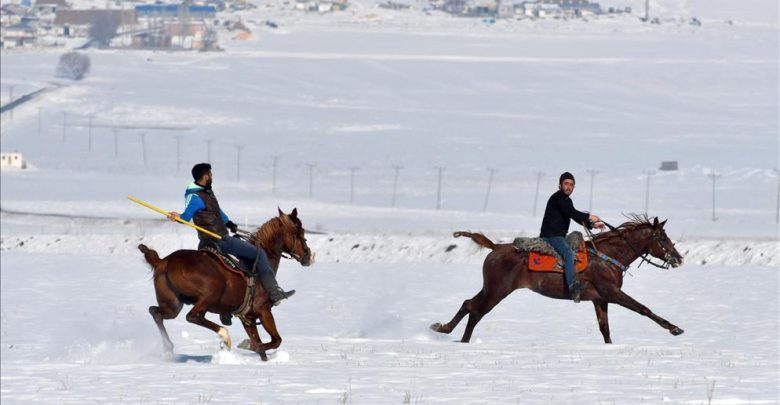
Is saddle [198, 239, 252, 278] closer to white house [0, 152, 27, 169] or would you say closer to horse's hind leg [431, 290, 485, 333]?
horse's hind leg [431, 290, 485, 333]

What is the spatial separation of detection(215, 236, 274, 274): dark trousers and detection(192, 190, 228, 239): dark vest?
0.12 m

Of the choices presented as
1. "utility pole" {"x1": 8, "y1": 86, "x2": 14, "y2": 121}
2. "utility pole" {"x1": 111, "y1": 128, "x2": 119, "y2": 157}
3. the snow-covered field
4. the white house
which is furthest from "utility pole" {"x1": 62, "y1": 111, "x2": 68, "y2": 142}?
the white house

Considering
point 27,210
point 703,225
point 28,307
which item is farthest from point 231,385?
point 27,210

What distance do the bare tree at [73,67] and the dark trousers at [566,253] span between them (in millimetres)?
162838

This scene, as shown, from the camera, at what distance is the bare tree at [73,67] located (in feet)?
593

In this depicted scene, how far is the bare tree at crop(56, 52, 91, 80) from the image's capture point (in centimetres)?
18062

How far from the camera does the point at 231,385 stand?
561 inches

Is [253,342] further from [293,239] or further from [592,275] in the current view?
[592,275]

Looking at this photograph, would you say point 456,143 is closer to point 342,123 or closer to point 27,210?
point 342,123

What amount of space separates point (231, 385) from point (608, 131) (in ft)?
383

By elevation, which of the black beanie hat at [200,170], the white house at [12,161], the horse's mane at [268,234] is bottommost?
the white house at [12,161]

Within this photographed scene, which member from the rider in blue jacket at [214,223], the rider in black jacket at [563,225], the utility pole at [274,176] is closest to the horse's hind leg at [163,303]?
the rider in blue jacket at [214,223]

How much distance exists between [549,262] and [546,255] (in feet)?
0.33

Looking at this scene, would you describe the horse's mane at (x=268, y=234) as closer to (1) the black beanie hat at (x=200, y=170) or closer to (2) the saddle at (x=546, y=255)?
(1) the black beanie hat at (x=200, y=170)
